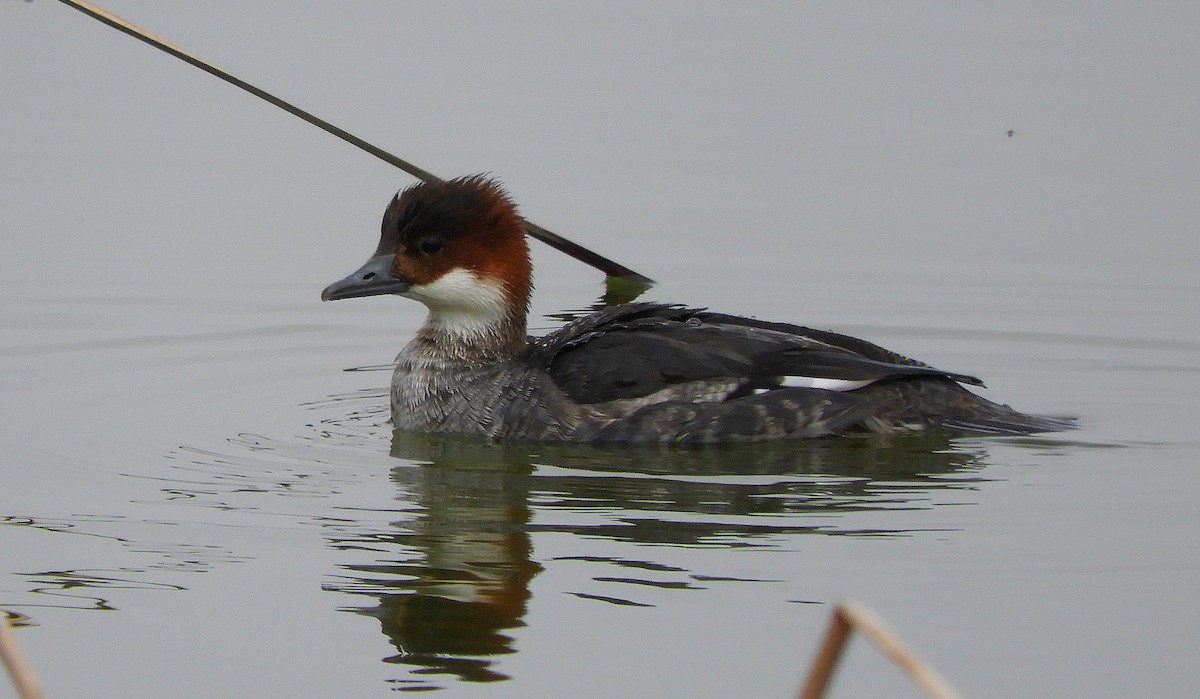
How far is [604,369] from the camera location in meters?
9.15

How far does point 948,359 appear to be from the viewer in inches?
423

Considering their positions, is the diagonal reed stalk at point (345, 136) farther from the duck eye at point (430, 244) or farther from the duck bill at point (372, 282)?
the duck bill at point (372, 282)

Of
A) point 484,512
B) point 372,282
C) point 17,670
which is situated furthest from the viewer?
point 372,282

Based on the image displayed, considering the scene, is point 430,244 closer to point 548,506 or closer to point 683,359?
point 683,359

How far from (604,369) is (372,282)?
124 cm

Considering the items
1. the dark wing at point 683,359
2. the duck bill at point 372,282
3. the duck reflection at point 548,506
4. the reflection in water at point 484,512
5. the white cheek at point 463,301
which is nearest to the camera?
the duck reflection at point 548,506

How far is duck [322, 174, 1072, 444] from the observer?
359 inches

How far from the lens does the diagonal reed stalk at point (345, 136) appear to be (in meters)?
9.46

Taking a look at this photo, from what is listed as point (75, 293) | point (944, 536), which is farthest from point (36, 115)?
point (944, 536)

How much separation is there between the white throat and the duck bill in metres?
0.12

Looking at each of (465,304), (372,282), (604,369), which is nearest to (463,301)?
(465,304)

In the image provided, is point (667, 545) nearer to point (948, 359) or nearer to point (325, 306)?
point (948, 359)

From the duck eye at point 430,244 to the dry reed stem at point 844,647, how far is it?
19.5 ft

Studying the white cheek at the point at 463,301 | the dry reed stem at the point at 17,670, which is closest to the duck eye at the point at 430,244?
the white cheek at the point at 463,301
